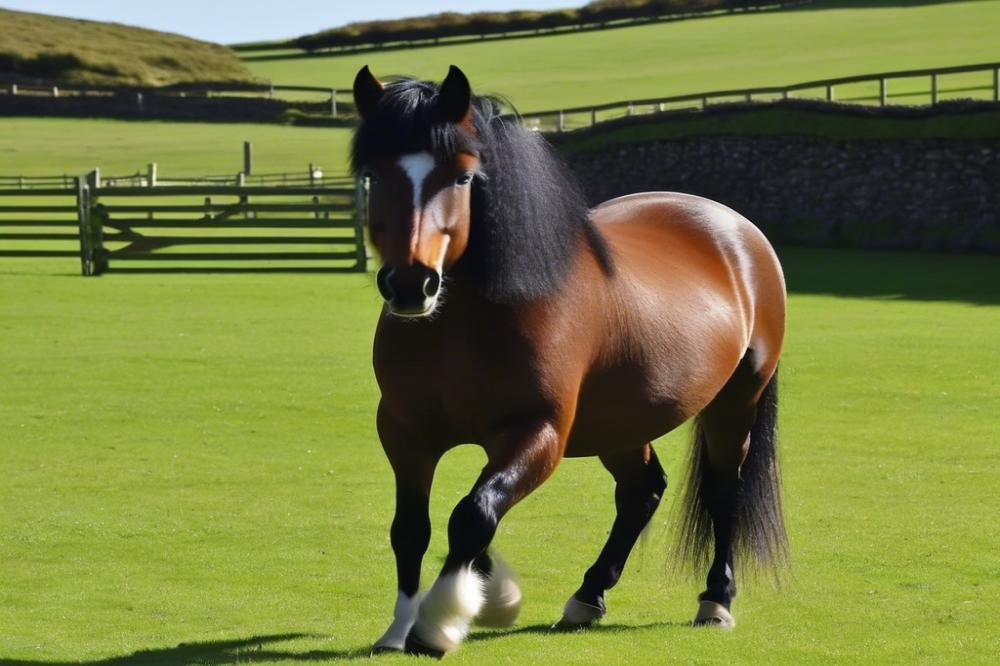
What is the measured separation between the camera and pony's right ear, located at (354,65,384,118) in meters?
4.65

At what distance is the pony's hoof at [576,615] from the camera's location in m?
5.76

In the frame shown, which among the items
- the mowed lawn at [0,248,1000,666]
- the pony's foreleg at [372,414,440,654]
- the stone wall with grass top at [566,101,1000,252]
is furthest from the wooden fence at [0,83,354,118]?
the pony's foreleg at [372,414,440,654]

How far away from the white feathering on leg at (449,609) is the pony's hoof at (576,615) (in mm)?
1114

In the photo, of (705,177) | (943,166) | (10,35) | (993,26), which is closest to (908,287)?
(943,166)

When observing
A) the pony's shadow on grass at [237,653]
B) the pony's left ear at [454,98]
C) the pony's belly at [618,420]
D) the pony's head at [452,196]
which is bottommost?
the pony's shadow on grass at [237,653]

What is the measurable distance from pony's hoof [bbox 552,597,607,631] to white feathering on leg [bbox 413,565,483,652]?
3.65ft

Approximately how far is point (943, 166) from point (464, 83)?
23753 millimetres

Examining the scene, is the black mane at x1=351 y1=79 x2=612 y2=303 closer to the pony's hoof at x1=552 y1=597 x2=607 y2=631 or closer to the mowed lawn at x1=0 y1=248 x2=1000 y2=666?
the mowed lawn at x1=0 y1=248 x2=1000 y2=666

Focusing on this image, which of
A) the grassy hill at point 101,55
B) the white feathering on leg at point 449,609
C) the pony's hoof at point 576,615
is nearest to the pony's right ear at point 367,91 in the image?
the white feathering on leg at point 449,609

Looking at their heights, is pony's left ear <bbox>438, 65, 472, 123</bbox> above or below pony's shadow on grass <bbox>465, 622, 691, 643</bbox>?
above

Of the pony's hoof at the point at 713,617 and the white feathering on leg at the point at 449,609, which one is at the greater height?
the white feathering on leg at the point at 449,609

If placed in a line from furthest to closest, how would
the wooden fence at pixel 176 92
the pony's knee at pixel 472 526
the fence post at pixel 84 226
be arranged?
the wooden fence at pixel 176 92 < the fence post at pixel 84 226 < the pony's knee at pixel 472 526

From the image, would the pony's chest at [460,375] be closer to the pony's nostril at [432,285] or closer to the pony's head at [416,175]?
the pony's head at [416,175]

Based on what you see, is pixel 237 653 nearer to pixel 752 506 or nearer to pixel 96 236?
pixel 752 506
